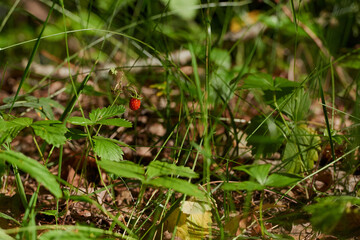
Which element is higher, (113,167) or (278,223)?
(113,167)

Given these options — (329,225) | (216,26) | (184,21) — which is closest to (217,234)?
(329,225)

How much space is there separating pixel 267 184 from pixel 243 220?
18 cm

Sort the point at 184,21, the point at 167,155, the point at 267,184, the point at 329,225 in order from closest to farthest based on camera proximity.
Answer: the point at 329,225 < the point at 267,184 < the point at 167,155 < the point at 184,21

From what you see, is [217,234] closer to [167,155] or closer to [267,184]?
[267,184]

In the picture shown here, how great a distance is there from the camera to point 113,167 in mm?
818

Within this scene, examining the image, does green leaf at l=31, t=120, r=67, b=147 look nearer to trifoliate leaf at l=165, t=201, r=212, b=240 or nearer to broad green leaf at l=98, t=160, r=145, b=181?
broad green leaf at l=98, t=160, r=145, b=181

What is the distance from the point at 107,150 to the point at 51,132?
0.16 metres

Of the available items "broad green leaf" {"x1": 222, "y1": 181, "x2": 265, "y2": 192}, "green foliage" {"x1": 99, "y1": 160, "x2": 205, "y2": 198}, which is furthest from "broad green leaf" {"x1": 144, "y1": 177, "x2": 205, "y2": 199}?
"broad green leaf" {"x1": 222, "y1": 181, "x2": 265, "y2": 192}

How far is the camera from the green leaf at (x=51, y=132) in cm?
85

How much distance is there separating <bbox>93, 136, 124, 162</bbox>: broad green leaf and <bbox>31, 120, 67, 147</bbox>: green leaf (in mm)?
103

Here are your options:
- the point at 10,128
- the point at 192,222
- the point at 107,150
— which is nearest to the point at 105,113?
the point at 107,150

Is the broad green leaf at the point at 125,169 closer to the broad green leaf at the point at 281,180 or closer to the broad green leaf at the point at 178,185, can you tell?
the broad green leaf at the point at 178,185

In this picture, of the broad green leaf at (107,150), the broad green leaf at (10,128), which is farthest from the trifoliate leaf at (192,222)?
the broad green leaf at (10,128)

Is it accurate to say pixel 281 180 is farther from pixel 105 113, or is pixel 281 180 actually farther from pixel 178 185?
pixel 105 113
